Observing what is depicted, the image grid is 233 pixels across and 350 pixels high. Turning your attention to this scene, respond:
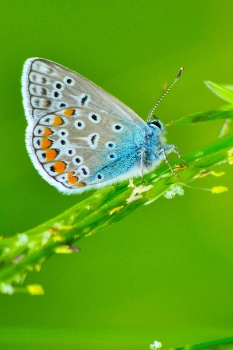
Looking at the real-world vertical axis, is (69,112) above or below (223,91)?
above

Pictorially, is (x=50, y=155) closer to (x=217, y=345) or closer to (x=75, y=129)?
(x=75, y=129)

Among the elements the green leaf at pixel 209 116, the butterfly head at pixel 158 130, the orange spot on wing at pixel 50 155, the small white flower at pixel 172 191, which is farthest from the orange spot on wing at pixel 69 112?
the small white flower at pixel 172 191

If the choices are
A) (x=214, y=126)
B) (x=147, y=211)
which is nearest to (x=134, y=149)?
(x=147, y=211)

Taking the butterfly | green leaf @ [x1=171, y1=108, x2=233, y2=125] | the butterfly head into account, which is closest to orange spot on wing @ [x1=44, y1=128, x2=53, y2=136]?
the butterfly

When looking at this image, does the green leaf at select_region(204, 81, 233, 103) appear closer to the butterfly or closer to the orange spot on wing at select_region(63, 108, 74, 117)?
the butterfly

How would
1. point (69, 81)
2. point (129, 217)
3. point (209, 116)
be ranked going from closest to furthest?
point (209, 116)
point (69, 81)
point (129, 217)

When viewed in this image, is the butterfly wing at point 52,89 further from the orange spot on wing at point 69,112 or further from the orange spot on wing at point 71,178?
the orange spot on wing at point 71,178

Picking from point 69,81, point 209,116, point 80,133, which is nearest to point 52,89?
point 69,81
